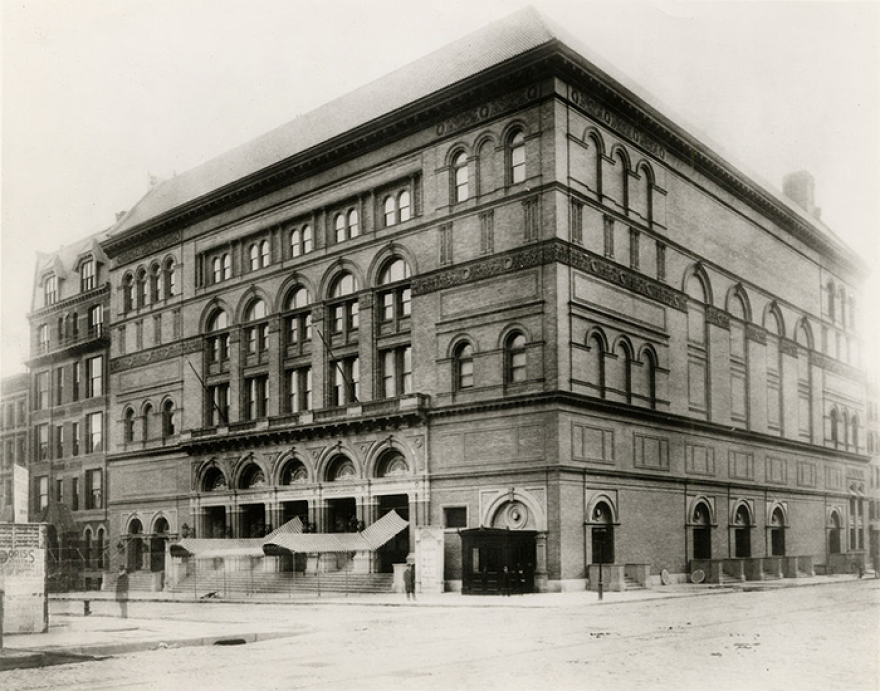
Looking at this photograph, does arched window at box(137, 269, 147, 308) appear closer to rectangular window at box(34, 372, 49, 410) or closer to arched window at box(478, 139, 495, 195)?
rectangular window at box(34, 372, 49, 410)

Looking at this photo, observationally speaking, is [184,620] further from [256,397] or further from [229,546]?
[256,397]

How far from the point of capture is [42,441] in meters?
70.1

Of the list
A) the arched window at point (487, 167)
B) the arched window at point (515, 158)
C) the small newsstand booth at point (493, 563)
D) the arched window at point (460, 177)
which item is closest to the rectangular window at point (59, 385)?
the arched window at point (460, 177)

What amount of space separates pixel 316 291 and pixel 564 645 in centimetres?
3267

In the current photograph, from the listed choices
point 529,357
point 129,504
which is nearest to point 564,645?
point 529,357

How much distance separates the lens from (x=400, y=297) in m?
47.4

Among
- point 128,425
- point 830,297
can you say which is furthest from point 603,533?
point 128,425

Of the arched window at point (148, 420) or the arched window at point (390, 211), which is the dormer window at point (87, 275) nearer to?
the arched window at point (148, 420)

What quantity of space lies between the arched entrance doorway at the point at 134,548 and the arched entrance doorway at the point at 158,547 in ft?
5.33

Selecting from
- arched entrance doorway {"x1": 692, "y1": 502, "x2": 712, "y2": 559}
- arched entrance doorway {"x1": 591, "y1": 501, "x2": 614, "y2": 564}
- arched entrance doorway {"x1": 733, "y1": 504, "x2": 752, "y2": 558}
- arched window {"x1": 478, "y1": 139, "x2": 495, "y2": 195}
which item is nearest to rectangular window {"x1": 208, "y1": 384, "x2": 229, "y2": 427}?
arched window {"x1": 478, "y1": 139, "x2": 495, "y2": 195}

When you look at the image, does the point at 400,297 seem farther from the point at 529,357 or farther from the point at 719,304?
the point at 719,304

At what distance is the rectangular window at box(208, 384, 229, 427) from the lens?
184ft

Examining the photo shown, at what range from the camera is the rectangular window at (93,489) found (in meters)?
64.7

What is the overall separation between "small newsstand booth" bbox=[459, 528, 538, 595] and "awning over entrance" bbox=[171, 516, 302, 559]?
11630 mm
